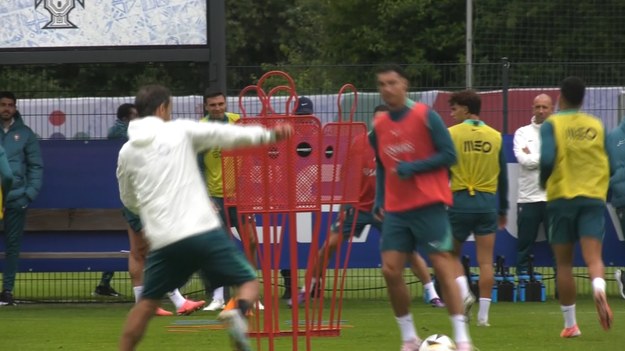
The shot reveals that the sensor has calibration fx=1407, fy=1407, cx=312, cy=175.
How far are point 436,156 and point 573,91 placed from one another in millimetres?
1915

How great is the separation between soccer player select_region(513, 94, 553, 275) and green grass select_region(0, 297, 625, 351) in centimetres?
73

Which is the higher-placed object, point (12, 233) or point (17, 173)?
point (17, 173)

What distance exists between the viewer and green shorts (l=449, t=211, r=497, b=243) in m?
12.7

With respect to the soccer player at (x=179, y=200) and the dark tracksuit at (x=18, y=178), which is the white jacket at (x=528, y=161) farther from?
the soccer player at (x=179, y=200)

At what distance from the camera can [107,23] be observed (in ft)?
48.0

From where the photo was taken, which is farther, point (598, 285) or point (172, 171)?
point (598, 285)

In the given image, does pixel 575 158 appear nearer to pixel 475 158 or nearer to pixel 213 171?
pixel 475 158

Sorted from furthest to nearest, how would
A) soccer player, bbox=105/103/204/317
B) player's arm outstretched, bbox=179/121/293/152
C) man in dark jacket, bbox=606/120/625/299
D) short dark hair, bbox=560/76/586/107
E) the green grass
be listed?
man in dark jacket, bbox=606/120/625/299 < soccer player, bbox=105/103/204/317 < the green grass < short dark hair, bbox=560/76/586/107 < player's arm outstretched, bbox=179/121/293/152

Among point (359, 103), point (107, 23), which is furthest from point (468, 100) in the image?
point (359, 103)

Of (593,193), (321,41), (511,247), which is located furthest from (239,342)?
(321,41)

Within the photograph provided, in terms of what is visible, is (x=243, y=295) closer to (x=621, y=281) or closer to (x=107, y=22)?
(x=107, y=22)

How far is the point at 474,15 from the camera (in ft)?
139

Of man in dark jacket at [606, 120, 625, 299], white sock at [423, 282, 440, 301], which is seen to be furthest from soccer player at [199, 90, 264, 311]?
man in dark jacket at [606, 120, 625, 299]

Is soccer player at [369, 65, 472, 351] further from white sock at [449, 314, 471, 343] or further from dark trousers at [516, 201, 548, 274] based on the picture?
dark trousers at [516, 201, 548, 274]
